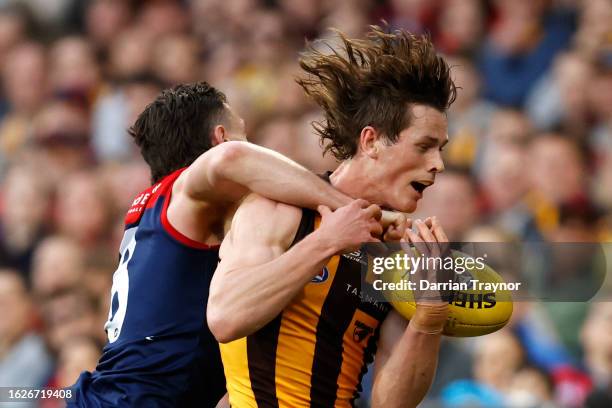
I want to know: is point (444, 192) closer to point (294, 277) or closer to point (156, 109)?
point (156, 109)

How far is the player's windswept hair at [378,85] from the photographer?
4320mm

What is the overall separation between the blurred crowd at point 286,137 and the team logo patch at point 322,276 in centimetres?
297

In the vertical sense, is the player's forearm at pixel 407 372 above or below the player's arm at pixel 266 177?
below

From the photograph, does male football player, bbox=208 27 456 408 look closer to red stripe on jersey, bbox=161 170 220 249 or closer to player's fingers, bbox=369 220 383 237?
player's fingers, bbox=369 220 383 237

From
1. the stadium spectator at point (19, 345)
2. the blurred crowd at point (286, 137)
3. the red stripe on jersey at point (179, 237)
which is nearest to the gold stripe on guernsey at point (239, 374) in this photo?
the red stripe on jersey at point (179, 237)

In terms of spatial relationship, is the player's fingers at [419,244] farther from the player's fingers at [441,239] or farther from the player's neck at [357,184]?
the player's neck at [357,184]

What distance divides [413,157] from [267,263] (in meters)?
0.78

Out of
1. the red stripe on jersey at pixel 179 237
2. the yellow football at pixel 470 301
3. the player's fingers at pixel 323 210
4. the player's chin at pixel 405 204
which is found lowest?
the yellow football at pixel 470 301

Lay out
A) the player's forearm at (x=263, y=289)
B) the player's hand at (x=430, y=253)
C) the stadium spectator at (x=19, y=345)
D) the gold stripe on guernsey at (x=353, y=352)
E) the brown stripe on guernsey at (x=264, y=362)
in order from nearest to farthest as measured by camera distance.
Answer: the player's forearm at (x=263, y=289), the player's hand at (x=430, y=253), the brown stripe on guernsey at (x=264, y=362), the gold stripe on guernsey at (x=353, y=352), the stadium spectator at (x=19, y=345)

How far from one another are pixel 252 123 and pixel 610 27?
287 centimetres

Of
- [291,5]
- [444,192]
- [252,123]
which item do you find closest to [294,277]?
[444,192]

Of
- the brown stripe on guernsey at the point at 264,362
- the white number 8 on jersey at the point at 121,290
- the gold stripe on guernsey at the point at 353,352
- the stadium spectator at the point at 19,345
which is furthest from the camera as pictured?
the stadium spectator at the point at 19,345

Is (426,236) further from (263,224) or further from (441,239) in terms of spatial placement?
(263,224)

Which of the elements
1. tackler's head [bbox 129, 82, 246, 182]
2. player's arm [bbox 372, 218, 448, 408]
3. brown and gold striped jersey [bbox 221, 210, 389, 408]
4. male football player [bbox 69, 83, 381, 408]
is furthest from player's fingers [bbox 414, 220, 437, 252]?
tackler's head [bbox 129, 82, 246, 182]
